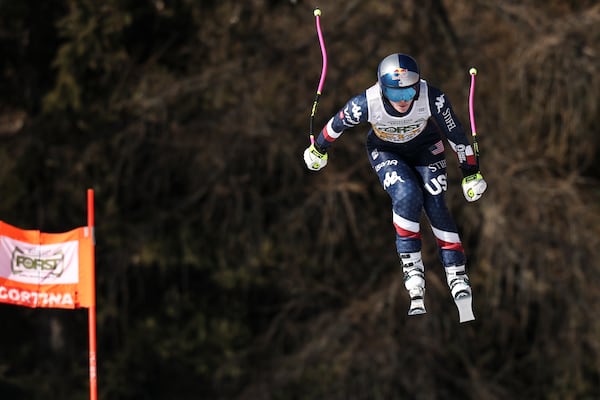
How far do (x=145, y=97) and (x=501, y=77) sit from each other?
5.80 m

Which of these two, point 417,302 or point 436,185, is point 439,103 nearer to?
point 436,185

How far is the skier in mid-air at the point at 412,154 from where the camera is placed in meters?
9.03

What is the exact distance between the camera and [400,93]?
8.84m

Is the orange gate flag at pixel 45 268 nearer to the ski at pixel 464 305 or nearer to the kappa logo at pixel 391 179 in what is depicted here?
the kappa logo at pixel 391 179

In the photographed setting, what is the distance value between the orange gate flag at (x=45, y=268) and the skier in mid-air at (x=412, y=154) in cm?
440

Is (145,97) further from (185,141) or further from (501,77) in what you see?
(501,77)

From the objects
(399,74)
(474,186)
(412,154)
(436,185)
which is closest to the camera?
(399,74)

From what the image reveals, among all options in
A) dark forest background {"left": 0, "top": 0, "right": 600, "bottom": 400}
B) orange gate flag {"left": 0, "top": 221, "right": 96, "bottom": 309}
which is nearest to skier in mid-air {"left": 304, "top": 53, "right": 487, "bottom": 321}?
orange gate flag {"left": 0, "top": 221, "right": 96, "bottom": 309}

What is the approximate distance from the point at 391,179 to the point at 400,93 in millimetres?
775

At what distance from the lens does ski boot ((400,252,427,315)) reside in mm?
9134

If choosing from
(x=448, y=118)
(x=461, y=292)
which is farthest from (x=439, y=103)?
(x=461, y=292)

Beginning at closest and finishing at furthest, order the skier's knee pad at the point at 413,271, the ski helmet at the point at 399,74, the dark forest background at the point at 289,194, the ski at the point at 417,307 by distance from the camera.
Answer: the ski helmet at the point at 399,74 → the ski at the point at 417,307 → the skier's knee pad at the point at 413,271 → the dark forest background at the point at 289,194

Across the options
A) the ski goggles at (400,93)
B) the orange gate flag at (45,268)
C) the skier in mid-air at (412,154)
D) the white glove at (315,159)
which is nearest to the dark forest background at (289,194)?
the orange gate flag at (45,268)

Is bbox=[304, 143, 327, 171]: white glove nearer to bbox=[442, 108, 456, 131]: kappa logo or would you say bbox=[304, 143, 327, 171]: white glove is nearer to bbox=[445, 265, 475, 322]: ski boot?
bbox=[442, 108, 456, 131]: kappa logo
